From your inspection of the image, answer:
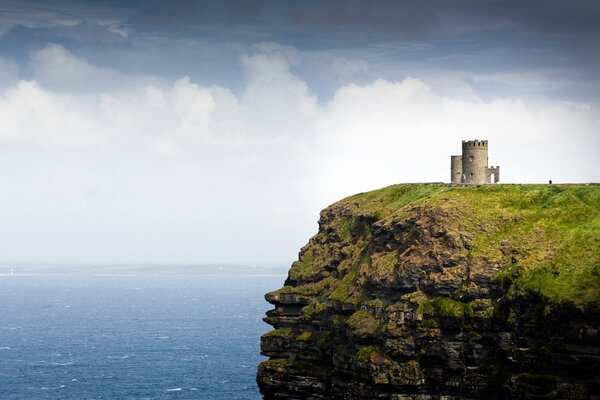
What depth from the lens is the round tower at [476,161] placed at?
124062 millimetres

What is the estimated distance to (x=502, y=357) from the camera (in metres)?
95.5

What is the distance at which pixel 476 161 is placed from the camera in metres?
124

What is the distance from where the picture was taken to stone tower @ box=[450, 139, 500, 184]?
407 feet

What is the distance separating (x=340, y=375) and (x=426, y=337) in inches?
504

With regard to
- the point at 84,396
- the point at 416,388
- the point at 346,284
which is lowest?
the point at 84,396

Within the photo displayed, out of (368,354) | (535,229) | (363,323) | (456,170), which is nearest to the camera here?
(368,354)

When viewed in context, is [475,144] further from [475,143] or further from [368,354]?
[368,354]

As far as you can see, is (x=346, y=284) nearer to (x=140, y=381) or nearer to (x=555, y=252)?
(x=555, y=252)

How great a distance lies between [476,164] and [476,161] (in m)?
0.40

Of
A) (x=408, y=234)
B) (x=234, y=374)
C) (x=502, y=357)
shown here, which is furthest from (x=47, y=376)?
(x=502, y=357)

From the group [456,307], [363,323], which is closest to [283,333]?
[363,323]

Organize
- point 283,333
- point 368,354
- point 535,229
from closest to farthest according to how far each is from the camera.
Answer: point 368,354, point 535,229, point 283,333

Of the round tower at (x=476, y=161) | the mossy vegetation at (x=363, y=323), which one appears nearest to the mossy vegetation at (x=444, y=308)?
the mossy vegetation at (x=363, y=323)

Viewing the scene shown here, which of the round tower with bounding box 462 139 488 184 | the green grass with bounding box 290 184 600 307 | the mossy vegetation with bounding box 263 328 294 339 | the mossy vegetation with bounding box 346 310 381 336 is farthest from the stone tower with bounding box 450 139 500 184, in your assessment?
the mossy vegetation with bounding box 263 328 294 339
